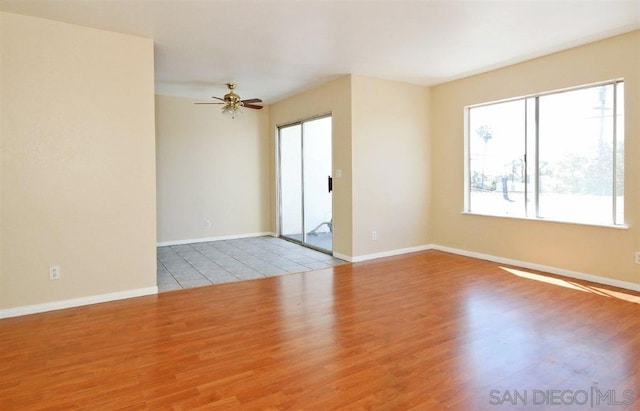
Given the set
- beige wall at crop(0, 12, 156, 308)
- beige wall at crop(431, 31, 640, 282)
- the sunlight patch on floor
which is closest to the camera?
beige wall at crop(0, 12, 156, 308)

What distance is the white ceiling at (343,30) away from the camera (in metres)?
3.16

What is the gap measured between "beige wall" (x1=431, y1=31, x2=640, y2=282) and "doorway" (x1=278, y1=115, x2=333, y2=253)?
6.32 ft

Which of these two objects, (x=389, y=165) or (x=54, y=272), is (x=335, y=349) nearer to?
(x=54, y=272)

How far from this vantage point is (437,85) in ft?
19.7

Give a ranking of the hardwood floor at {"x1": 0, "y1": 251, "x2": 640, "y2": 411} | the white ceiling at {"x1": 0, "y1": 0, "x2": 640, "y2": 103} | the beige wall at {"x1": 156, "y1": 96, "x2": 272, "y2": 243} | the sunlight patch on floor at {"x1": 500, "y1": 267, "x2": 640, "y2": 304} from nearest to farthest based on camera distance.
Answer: the hardwood floor at {"x1": 0, "y1": 251, "x2": 640, "y2": 411} < the white ceiling at {"x1": 0, "y1": 0, "x2": 640, "y2": 103} < the sunlight patch on floor at {"x1": 500, "y1": 267, "x2": 640, "y2": 304} < the beige wall at {"x1": 156, "y1": 96, "x2": 272, "y2": 243}

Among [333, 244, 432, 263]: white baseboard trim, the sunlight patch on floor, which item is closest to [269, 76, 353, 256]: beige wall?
[333, 244, 432, 263]: white baseboard trim

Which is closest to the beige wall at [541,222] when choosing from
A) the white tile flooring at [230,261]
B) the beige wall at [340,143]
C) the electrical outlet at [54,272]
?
the beige wall at [340,143]

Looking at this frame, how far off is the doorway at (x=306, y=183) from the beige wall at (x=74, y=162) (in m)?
3.01

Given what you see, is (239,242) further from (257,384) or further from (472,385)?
(472,385)

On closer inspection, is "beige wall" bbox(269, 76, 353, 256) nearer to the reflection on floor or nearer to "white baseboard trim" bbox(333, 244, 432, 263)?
"white baseboard trim" bbox(333, 244, 432, 263)

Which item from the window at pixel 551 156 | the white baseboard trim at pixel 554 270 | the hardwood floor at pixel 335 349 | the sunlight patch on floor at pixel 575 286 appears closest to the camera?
the hardwood floor at pixel 335 349

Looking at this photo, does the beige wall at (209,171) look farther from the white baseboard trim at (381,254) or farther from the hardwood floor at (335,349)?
the hardwood floor at (335,349)

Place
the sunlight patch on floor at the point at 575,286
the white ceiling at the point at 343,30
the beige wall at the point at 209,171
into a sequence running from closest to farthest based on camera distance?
the white ceiling at the point at 343,30
the sunlight patch on floor at the point at 575,286
the beige wall at the point at 209,171

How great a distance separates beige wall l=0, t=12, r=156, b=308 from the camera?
10.9 ft
